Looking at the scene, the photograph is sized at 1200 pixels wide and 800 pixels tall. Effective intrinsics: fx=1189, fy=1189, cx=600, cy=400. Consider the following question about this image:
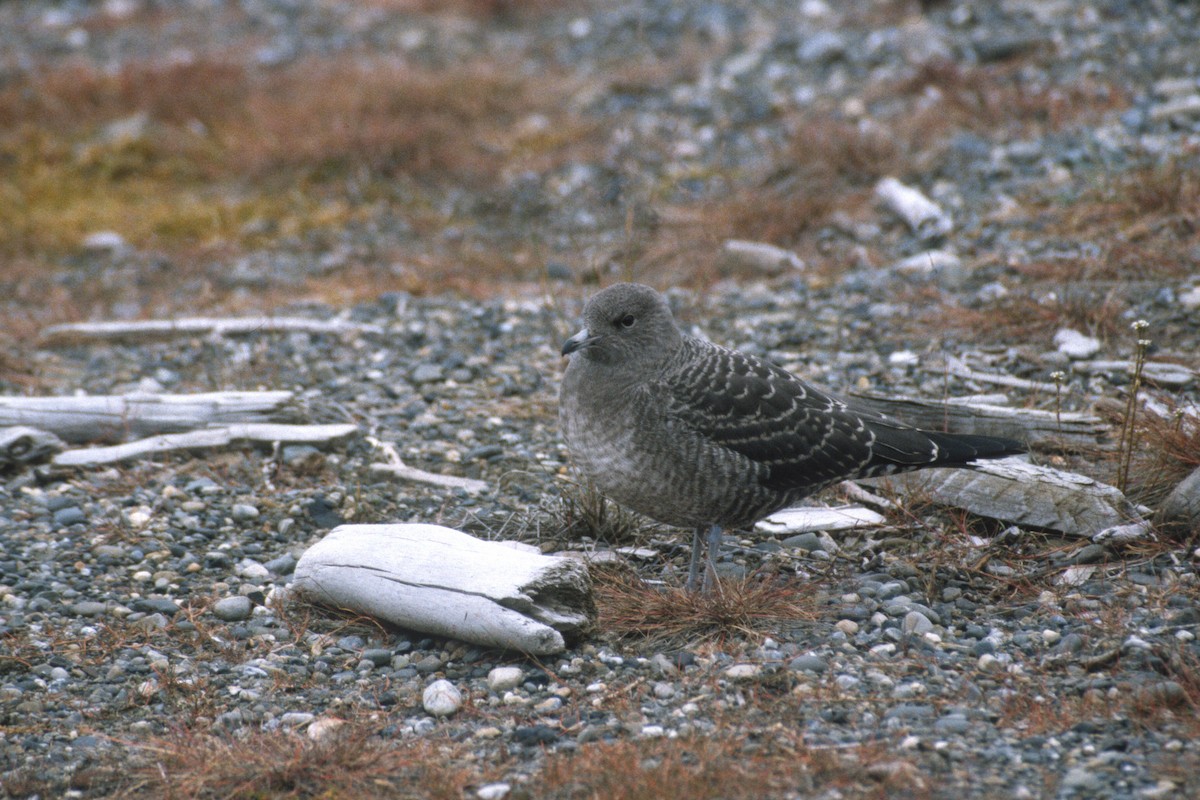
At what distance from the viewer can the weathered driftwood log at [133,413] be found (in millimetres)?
6582

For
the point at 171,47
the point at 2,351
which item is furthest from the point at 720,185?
the point at 171,47

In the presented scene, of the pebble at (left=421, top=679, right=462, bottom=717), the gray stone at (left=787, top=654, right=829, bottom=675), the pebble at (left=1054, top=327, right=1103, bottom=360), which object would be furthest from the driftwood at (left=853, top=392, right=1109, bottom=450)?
the pebble at (left=421, top=679, right=462, bottom=717)

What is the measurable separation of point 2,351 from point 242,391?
78.3 inches

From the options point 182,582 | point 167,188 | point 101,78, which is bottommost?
point 182,582

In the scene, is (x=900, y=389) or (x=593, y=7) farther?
(x=593, y=7)

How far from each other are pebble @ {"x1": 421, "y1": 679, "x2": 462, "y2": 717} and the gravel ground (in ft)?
0.08

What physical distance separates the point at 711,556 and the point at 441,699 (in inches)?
52.5

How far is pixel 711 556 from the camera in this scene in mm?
5012

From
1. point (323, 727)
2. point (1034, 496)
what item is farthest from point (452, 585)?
point (1034, 496)

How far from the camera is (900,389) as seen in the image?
22.0 ft

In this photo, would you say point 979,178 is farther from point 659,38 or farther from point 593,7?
point 593,7

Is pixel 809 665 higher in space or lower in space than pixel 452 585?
lower

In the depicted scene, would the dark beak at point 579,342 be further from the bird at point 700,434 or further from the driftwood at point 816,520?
the driftwood at point 816,520

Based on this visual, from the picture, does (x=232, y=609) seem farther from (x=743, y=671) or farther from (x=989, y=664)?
(x=989, y=664)
